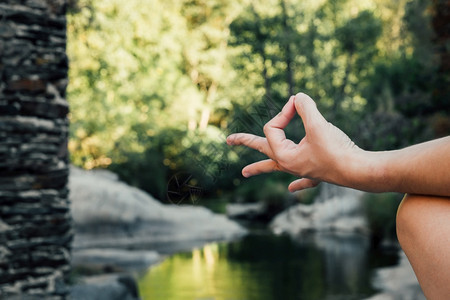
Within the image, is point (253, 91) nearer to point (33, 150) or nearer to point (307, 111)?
point (33, 150)

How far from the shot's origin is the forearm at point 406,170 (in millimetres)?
786

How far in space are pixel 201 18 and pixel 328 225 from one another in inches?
470

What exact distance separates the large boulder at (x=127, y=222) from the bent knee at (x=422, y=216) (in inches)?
450

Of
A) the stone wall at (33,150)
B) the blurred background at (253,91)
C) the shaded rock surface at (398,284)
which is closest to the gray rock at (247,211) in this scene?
the blurred background at (253,91)

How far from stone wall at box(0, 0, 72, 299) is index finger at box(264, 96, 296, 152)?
3385 mm

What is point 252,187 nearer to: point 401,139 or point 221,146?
point 401,139

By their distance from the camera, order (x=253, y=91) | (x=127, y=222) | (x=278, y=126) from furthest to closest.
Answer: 1. (x=127, y=222)
2. (x=253, y=91)
3. (x=278, y=126)

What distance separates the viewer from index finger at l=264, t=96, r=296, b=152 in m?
0.90

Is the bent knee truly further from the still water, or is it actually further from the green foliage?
the green foliage

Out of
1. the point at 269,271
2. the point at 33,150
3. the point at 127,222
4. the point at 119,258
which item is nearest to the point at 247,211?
the point at 127,222

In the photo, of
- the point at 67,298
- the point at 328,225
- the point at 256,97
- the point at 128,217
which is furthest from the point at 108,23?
the point at 256,97

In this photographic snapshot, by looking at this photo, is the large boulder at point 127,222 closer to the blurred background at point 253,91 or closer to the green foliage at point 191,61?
the blurred background at point 253,91

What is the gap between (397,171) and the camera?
2.69ft

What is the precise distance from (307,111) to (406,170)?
14 cm
